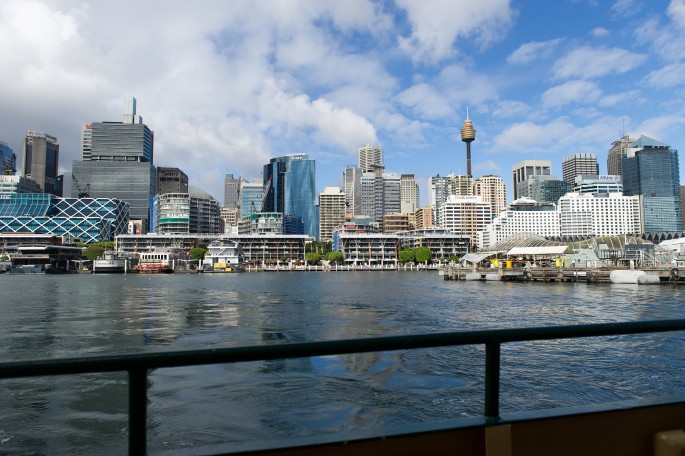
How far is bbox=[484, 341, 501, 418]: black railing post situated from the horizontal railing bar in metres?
0.07

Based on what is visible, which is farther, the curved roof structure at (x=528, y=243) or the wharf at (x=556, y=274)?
the curved roof structure at (x=528, y=243)

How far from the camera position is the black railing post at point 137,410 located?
7.95 feet

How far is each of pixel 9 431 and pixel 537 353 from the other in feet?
43.8

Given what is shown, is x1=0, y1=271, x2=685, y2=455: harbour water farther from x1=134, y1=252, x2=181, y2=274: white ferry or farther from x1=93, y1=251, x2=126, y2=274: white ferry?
x1=93, y1=251, x2=126, y2=274: white ferry

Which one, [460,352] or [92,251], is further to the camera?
[92,251]

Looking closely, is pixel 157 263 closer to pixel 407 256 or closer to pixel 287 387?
pixel 407 256

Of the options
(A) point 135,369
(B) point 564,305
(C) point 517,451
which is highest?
(A) point 135,369

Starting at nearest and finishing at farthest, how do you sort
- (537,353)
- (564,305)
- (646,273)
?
(537,353) < (564,305) < (646,273)

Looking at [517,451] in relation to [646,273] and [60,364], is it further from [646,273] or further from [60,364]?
[646,273]

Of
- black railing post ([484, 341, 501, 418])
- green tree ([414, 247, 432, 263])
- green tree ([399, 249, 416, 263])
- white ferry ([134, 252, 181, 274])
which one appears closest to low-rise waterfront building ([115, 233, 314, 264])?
green tree ([399, 249, 416, 263])

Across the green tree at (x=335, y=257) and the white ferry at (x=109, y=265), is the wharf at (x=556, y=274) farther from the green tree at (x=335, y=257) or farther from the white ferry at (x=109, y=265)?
the green tree at (x=335, y=257)

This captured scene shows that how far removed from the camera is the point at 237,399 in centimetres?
1020

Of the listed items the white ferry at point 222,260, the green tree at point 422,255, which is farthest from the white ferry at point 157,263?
the green tree at point 422,255

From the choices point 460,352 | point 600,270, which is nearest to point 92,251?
point 600,270
